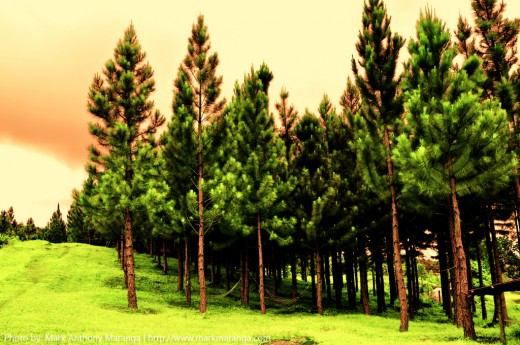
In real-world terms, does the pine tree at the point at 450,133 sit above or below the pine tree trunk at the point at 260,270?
above

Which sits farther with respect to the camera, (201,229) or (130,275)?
(201,229)

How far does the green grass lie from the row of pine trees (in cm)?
166

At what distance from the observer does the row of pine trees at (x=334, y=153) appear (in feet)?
50.7

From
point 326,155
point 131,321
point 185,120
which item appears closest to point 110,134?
point 185,120

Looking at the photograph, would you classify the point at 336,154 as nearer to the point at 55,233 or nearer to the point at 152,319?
the point at 152,319

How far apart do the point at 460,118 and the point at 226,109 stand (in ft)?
43.0

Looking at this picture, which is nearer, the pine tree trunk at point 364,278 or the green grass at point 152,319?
the green grass at point 152,319

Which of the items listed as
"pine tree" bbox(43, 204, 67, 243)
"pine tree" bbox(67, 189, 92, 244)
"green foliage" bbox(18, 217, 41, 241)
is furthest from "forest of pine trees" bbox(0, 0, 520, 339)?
"pine tree" bbox(43, 204, 67, 243)

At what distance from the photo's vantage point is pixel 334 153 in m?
25.8

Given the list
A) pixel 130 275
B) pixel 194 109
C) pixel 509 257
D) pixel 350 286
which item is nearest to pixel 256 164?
pixel 194 109

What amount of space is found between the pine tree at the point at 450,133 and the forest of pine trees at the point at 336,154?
0.18 ft

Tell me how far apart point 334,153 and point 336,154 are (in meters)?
0.20

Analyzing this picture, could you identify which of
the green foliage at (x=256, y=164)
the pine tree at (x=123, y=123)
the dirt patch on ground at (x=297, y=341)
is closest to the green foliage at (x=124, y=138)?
the pine tree at (x=123, y=123)

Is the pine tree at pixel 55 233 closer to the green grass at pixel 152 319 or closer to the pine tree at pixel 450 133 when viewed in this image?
the green grass at pixel 152 319
